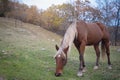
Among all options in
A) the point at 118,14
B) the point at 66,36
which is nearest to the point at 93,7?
the point at 118,14

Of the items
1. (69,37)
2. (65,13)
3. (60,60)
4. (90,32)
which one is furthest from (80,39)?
(65,13)

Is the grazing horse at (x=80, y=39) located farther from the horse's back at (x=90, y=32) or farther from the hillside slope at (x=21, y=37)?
the hillside slope at (x=21, y=37)

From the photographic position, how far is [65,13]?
4912 cm

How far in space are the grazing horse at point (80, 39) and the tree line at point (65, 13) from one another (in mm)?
21682

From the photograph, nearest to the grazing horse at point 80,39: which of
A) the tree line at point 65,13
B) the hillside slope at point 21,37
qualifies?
the hillside slope at point 21,37

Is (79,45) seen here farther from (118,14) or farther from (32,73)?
(118,14)

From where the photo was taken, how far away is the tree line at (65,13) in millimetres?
35156

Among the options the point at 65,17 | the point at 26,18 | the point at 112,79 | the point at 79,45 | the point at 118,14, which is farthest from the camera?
the point at 26,18

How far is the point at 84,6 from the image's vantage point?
45938mm

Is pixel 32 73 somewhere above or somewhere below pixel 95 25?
below

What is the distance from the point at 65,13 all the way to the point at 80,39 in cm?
4113

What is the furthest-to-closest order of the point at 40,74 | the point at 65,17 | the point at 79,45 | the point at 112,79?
the point at 65,17
the point at 79,45
the point at 40,74
the point at 112,79

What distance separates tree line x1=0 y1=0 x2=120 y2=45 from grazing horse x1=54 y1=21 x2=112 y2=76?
71.1ft

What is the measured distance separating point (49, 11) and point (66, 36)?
50.6 meters
